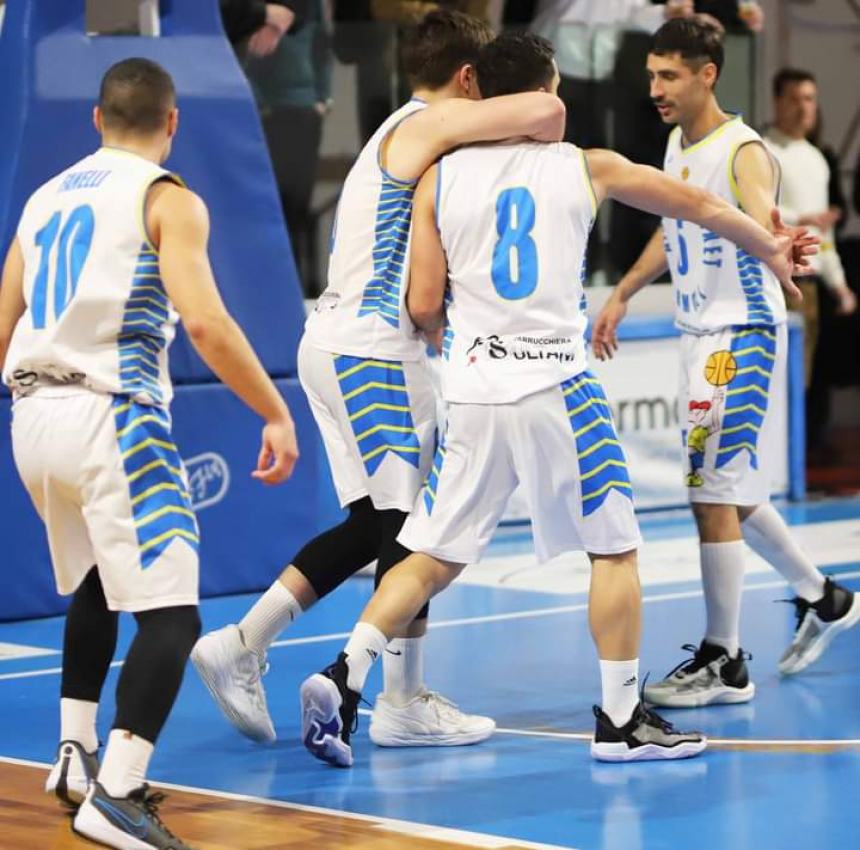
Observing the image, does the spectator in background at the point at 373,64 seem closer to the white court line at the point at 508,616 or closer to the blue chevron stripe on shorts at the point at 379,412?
the white court line at the point at 508,616

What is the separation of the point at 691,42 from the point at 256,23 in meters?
3.91

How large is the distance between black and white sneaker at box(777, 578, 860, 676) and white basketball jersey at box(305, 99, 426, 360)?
1.79 m

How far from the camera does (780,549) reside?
22.1ft

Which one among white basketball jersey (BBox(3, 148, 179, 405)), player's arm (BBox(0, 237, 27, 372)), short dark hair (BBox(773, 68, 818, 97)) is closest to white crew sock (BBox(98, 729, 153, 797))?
white basketball jersey (BBox(3, 148, 179, 405))

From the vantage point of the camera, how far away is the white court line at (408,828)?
4.61m

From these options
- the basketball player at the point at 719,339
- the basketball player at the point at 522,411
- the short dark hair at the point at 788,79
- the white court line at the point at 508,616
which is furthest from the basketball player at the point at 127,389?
the short dark hair at the point at 788,79

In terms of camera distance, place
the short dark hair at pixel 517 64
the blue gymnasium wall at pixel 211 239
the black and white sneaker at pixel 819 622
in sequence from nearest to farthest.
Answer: the short dark hair at pixel 517 64
the black and white sneaker at pixel 819 622
the blue gymnasium wall at pixel 211 239

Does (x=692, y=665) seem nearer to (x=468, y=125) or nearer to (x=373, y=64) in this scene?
(x=468, y=125)

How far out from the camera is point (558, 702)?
6348mm

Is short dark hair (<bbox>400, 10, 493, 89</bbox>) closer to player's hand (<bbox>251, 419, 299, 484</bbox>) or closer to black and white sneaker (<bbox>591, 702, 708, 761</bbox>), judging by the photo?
player's hand (<bbox>251, 419, 299, 484</bbox>)

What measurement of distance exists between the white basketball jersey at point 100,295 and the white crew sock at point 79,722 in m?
0.78

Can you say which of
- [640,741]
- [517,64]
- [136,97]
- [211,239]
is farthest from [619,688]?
[211,239]

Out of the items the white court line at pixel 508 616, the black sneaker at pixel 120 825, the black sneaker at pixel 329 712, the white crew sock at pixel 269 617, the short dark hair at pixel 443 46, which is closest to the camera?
the black sneaker at pixel 120 825

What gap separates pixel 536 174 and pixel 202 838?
190 centimetres
